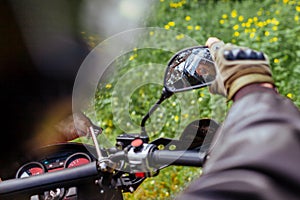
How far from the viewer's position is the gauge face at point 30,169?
78.1 inches

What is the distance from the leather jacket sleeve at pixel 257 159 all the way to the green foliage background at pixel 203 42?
7.41ft

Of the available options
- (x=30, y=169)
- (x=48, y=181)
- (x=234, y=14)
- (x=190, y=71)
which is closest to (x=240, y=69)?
(x=190, y=71)

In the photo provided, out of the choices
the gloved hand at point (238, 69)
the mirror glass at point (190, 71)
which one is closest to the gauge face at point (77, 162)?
the mirror glass at point (190, 71)

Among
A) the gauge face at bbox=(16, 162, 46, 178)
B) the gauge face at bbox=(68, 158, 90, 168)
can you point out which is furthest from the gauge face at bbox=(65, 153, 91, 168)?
the gauge face at bbox=(16, 162, 46, 178)

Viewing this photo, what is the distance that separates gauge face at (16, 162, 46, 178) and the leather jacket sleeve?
105cm

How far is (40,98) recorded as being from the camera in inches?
82.5

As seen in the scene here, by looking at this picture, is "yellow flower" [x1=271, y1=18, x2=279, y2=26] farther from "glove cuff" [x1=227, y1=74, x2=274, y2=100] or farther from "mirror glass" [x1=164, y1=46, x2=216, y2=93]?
"glove cuff" [x1=227, y1=74, x2=274, y2=100]

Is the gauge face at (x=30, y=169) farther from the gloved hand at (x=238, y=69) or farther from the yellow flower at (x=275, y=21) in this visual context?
the yellow flower at (x=275, y=21)

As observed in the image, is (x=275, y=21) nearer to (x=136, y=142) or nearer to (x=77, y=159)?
(x=77, y=159)

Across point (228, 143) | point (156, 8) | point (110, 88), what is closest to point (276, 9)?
point (156, 8)

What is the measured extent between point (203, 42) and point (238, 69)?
3.92m

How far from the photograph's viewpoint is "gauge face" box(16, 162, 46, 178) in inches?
78.1

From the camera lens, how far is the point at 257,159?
97 cm

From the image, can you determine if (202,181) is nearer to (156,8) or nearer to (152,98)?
(152,98)
